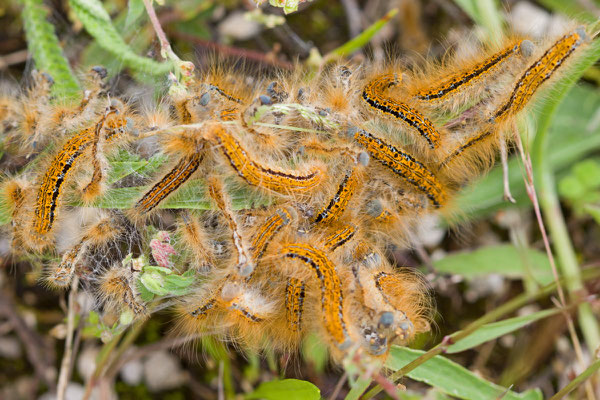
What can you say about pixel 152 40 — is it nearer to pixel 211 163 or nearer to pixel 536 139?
pixel 211 163

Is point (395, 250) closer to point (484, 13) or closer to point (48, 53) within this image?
point (484, 13)

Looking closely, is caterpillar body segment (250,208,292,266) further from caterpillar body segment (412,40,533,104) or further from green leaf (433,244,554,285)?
green leaf (433,244,554,285)

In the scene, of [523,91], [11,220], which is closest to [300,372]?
[11,220]

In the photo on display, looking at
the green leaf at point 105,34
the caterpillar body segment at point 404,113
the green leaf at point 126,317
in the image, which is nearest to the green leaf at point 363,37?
the caterpillar body segment at point 404,113

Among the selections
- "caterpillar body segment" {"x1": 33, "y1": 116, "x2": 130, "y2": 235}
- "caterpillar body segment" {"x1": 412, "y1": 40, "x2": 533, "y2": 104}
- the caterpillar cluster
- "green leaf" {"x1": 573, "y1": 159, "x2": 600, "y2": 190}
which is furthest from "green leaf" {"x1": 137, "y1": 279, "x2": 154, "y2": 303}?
"green leaf" {"x1": 573, "y1": 159, "x2": 600, "y2": 190}

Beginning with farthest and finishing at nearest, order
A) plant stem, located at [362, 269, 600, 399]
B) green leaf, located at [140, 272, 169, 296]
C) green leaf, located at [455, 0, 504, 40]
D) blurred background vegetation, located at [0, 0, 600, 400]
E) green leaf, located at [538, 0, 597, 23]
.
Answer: green leaf, located at [538, 0, 597, 23] < green leaf, located at [455, 0, 504, 40] < blurred background vegetation, located at [0, 0, 600, 400] < green leaf, located at [140, 272, 169, 296] < plant stem, located at [362, 269, 600, 399]

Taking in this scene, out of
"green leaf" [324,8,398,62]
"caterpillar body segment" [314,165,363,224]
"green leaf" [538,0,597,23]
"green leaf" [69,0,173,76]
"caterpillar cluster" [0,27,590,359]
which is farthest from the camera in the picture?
"green leaf" [538,0,597,23]
